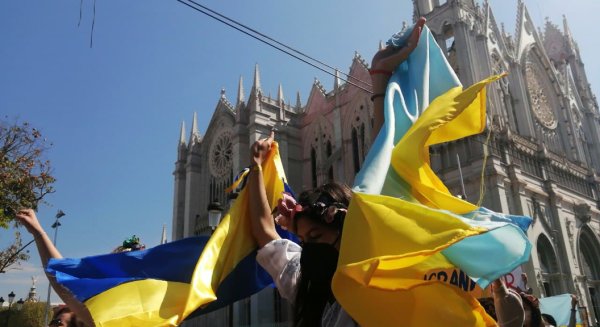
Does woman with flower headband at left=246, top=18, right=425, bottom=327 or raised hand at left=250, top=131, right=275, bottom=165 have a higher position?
raised hand at left=250, top=131, right=275, bottom=165

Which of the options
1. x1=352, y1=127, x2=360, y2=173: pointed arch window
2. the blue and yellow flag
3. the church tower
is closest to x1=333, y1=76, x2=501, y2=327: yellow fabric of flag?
the blue and yellow flag

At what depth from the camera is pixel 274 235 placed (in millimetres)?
3014

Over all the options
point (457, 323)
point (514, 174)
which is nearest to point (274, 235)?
point (457, 323)

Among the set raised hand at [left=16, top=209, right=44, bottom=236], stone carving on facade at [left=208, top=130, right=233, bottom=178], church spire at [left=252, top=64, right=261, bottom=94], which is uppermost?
church spire at [left=252, top=64, right=261, bottom=94]

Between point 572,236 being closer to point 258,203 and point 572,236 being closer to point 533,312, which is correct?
point 533,312

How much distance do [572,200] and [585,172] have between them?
4.29m

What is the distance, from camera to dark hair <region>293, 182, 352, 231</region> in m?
2.30

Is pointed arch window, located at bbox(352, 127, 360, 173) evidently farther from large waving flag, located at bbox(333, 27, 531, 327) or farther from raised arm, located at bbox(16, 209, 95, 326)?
large waving flag, located at bbox(333, 27, 531, 327)

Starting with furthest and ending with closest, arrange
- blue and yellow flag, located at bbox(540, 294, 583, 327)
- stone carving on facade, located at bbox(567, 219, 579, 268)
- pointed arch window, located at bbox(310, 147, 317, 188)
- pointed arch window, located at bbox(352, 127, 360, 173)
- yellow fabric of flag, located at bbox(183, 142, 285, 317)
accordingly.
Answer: pointed arch window, located at bbox(310, 147, 317, 188) < pointed arch window, located at bbox(352, 127, 360, 173) < stone carving on facade, located at bbox(567, 219, 579, 268) < blue and yellow flag, located at bbox(540, 294, 583, 327) < yellow fabric of flag, located at bbox(183, 142, 285, 317)

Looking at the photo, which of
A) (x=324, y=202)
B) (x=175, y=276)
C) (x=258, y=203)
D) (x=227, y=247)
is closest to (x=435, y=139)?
(x=324, y=202)

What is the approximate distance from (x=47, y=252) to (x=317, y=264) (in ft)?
7.34

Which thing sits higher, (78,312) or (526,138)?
(526,138)

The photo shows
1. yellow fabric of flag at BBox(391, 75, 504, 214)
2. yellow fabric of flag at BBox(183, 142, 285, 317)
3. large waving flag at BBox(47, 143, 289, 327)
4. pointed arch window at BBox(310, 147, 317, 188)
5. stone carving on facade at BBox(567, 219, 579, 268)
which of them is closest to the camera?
yellow fabric of flag at BBox(391, 75, 504, 214)

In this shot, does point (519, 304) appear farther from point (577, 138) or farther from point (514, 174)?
point (577, 138)
